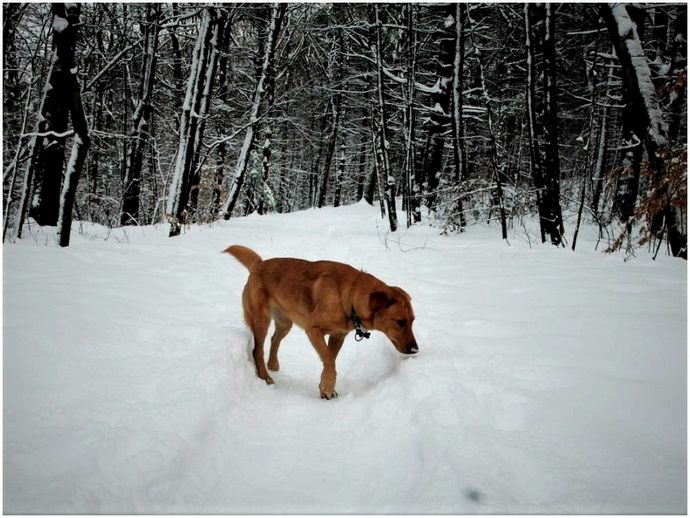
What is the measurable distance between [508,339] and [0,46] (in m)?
9.44

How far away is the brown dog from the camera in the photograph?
328cm

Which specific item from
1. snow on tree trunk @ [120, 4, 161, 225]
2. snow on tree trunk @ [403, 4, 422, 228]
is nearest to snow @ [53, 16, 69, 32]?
snow on tree trunk @ [120, 4, 161, 225]

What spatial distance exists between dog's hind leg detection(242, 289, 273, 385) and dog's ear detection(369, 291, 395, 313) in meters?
1.29

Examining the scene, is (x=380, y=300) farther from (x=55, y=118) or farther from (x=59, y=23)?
(x=55, y=118)

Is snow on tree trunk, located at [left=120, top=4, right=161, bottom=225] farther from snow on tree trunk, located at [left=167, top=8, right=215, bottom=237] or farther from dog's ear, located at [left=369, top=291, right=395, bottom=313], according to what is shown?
dog's ear, located at [left=369, top=291, right=395, bottom=313]

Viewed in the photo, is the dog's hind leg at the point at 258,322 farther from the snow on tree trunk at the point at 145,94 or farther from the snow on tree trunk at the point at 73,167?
the snow on tree trunk at the point at 145,94

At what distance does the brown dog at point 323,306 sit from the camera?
3283mm

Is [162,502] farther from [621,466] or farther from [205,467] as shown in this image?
[621,466]

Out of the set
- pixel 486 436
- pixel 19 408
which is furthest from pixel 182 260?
pixel 486 436

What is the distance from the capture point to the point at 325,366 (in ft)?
11.3

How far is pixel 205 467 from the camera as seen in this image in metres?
2.26

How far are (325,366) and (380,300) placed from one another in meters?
0.83

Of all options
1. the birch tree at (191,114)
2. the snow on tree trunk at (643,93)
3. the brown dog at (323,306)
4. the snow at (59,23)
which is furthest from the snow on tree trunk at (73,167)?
the snow on tree trunk at (643,93)

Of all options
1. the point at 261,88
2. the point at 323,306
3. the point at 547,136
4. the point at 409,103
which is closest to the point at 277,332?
the point at 323,306
